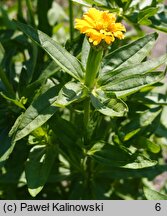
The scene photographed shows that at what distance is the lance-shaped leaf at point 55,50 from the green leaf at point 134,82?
0.44 ft

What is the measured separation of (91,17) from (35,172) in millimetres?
563

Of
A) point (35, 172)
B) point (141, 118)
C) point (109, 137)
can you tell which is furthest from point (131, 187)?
point (35, 172)

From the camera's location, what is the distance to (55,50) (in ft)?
4.29

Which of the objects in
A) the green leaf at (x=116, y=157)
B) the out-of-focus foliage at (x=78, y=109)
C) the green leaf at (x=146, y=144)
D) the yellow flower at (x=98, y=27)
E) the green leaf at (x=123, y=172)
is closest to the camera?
the yellow flower at (x=98, y=27)

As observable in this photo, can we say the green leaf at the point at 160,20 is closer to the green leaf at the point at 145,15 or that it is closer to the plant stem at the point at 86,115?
the green leaf at the point at 145,15

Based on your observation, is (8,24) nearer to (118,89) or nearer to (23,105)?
(23,105)

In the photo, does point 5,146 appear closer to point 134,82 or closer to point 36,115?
point 36,115

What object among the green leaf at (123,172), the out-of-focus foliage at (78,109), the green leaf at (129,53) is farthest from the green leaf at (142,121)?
the green leaf at (129,53)

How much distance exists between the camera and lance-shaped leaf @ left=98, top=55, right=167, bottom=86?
52.8 inches

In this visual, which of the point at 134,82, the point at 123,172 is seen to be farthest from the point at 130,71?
the point at 123,172

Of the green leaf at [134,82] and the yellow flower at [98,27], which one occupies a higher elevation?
the yellow flower at [98,27]

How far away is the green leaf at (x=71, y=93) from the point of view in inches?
49.1

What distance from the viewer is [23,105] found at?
1.49 metres

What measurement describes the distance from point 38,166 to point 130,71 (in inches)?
18.3
